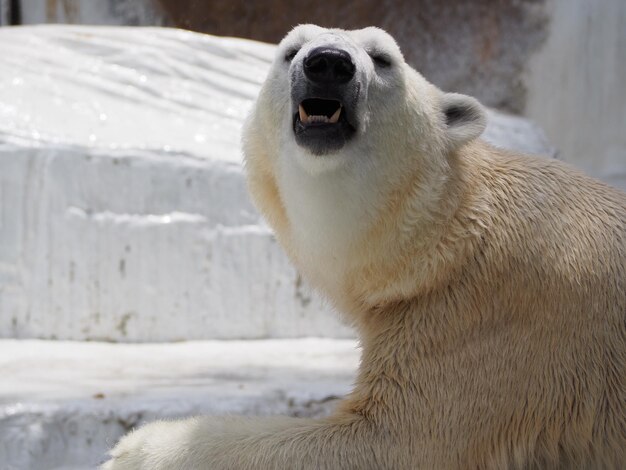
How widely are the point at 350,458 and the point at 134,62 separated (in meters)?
A: 3.48

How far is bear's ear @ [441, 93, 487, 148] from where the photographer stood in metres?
2.28

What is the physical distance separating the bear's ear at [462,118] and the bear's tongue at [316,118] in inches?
12.9

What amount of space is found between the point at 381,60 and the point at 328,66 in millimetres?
266

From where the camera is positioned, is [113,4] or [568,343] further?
[113,4]

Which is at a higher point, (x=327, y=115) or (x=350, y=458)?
(x=327, y=115)

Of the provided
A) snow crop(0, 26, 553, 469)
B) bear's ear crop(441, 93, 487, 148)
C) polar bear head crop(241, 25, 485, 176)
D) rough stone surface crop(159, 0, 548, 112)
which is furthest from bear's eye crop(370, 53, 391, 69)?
rough stone surface crop(159, 0, 548, 112)

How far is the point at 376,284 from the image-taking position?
2.22 m

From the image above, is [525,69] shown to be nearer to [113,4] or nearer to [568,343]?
[113,4]

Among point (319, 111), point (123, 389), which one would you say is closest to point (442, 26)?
point (123, 389)

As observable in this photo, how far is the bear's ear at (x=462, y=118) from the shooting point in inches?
89.7

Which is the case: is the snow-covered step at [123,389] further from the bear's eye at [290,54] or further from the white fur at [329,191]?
the bear's eye at [290,54]

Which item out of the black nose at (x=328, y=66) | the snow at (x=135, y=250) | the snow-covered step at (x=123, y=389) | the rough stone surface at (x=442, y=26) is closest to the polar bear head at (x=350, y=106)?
the black nose at (x=328, y=66)

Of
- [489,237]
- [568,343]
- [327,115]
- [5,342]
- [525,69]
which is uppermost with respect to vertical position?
[525,69]

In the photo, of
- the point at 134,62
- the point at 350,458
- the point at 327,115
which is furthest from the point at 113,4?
the point at 350,458
